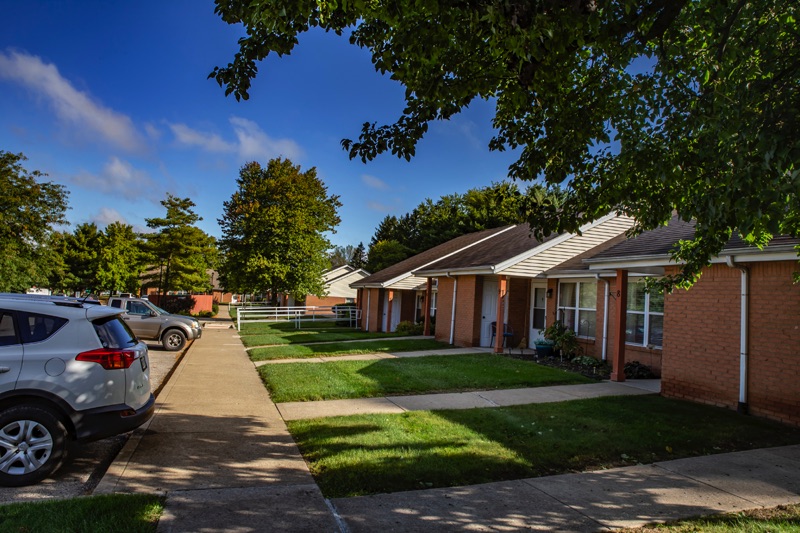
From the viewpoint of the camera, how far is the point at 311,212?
41.4 metres

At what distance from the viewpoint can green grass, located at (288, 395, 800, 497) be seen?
5262mm

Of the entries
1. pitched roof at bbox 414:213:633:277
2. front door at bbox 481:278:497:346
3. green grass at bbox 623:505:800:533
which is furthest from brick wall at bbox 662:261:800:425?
front door at bbox 481:278:497:346

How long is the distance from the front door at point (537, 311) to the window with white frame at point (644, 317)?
142 inches

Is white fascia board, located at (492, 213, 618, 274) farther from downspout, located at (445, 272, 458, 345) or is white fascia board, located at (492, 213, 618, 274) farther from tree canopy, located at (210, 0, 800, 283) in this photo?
tree canopy, located at (210, 0, 800, 283)

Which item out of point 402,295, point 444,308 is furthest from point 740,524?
point 402,295

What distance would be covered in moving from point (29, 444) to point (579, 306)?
13.9 meters

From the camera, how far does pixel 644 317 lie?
512 inches

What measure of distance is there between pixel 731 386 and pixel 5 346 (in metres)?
10.2

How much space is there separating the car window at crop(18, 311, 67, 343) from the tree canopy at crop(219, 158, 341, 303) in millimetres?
31446

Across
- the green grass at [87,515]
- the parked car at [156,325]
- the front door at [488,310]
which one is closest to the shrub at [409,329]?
the front door at [488,310]

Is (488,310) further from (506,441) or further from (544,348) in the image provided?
(506,441)

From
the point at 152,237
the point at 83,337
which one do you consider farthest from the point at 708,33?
the point at 152,237

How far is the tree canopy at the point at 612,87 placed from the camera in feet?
12.9

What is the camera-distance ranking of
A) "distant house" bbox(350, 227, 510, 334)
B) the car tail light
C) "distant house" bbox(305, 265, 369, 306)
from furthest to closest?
"distant house" bbox(305, 265, 369, 306) → "distant house" bbox(350, 227, 510, 334) → the car tail light
